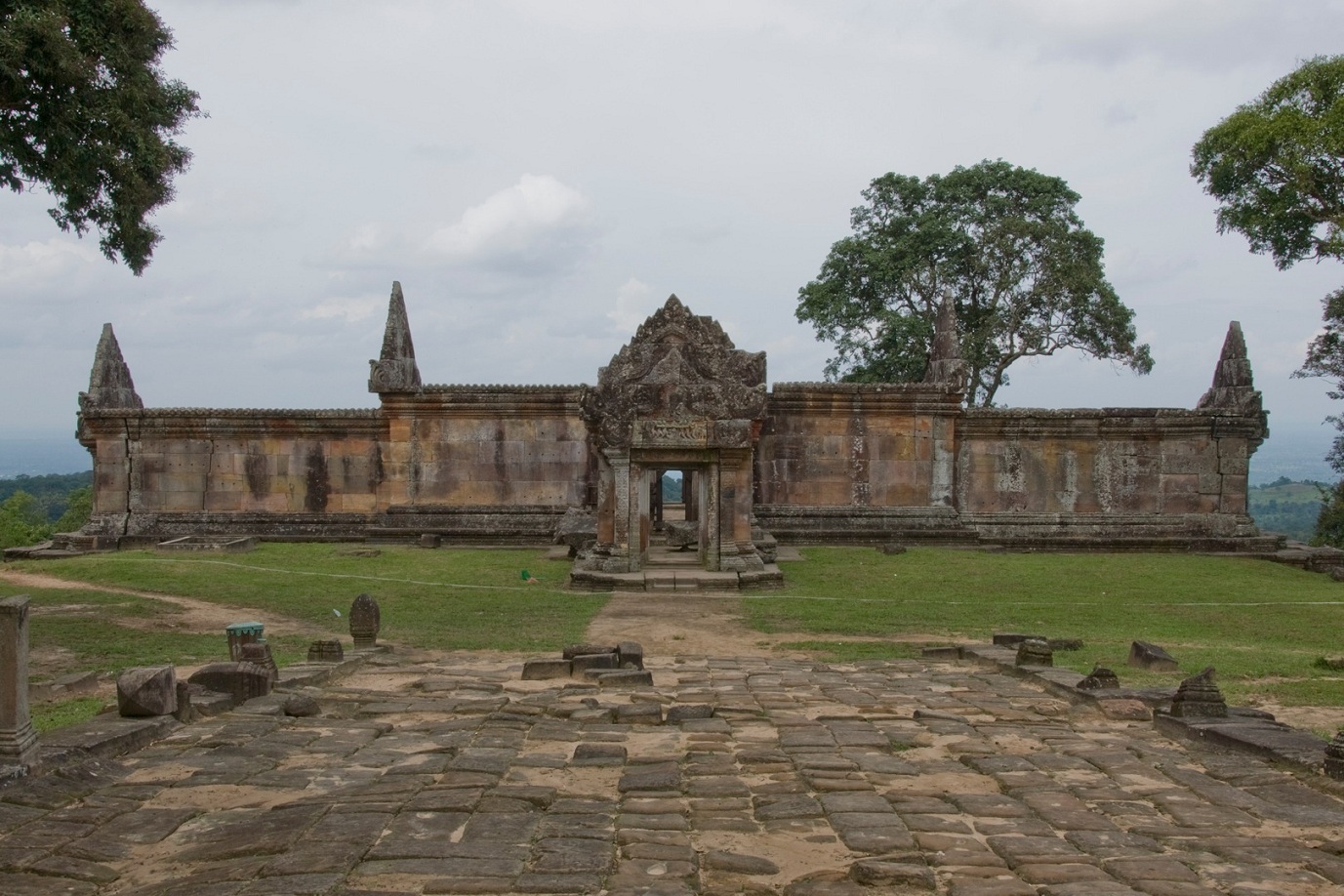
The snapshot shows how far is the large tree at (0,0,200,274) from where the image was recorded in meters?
13.2

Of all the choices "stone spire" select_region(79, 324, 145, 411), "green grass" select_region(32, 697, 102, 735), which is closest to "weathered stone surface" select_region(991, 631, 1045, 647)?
"green grass" select_region(32, 697, 102, 735)

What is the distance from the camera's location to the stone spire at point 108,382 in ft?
80.0

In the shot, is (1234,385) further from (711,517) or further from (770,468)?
(711,517)

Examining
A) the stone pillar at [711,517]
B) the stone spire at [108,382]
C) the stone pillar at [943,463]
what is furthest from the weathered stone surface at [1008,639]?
the stone spire at [108,382]

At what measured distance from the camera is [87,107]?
14156 mm

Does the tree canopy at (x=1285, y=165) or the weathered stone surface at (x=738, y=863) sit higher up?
the tree canopy at (x=1285, y=165)

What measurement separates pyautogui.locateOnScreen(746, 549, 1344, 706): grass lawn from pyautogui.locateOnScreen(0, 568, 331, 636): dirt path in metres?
5.76

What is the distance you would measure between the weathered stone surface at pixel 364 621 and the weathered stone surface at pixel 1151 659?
7806mm

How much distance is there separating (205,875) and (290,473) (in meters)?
19.3

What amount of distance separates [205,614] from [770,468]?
36.8 ft

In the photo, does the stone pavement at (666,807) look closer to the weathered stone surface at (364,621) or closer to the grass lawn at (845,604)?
the weathered stone surface at (364,621)

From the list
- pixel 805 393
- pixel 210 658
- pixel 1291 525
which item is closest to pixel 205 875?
pixel 210 658

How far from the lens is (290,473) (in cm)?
2406

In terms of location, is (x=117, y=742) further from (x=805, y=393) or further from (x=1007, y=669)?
(x=805, y=393)
